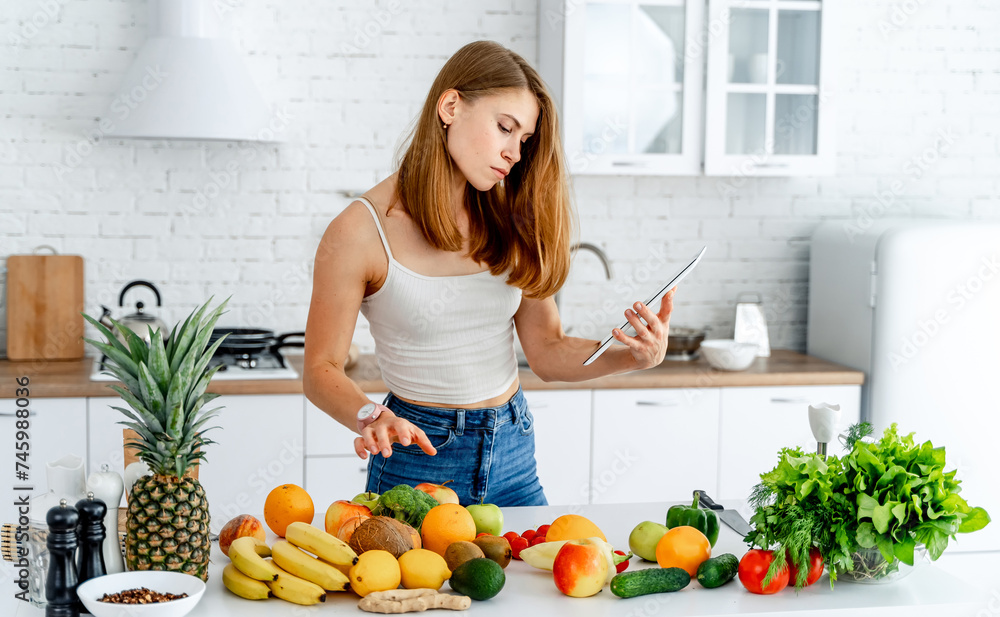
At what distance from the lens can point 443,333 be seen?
193cm

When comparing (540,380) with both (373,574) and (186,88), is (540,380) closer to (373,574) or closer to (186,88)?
(186,88)

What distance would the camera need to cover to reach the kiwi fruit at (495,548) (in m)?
1.46

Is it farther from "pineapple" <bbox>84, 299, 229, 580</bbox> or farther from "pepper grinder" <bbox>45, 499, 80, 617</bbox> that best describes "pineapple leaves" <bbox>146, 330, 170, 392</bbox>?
"pepper grinder" <bbox>45, 499, 80, 617</bbox>

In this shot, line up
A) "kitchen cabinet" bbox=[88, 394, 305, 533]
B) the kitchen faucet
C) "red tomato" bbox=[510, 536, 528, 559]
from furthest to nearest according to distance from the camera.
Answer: the kitchen faucet < "kitchen cabinet" bbox=[88, 394, 305, 533] < "red tomato" bbox=[510, 536, 528, 559]

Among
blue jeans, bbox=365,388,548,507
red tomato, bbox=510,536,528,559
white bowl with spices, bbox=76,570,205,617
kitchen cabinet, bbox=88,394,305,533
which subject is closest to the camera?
white bowl with spices, bbox=76,570,205,617

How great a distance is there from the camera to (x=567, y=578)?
4.52 feet

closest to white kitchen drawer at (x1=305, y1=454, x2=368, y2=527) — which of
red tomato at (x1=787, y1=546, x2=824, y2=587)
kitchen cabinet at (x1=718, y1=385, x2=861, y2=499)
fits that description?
kitchen cabinet at (x1=718, y1=385, x2=861, y2=499)

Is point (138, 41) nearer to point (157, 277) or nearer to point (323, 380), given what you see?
point (157, 277)

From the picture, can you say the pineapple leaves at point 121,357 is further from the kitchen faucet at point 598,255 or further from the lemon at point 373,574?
the kitchen faucet at point 598,255

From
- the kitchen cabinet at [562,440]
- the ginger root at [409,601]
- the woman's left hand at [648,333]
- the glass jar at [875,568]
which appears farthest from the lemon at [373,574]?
the kitchen cabinet at [562,440]

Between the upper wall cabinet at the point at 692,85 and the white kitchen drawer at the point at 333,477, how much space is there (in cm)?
128

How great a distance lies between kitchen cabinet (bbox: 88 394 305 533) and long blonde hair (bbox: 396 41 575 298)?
4.21ft

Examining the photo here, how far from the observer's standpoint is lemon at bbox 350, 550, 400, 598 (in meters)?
1.34

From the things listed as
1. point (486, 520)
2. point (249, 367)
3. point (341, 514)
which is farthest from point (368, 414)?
point (249, 367)
